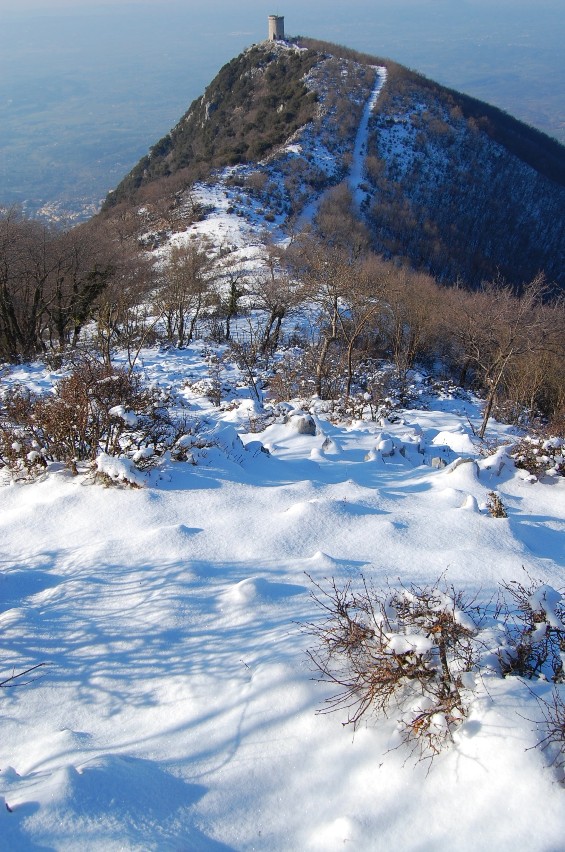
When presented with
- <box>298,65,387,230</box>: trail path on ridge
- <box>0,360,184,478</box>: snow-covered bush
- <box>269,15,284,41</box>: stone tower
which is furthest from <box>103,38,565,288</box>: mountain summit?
<box>0,360,184,478</box>: snow-covered bush

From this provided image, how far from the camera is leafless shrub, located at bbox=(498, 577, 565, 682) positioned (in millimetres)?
3494

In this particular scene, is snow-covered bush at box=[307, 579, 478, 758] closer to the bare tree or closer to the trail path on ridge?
the bare tree

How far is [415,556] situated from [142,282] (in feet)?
65.3

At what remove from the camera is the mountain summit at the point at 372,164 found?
148 ft

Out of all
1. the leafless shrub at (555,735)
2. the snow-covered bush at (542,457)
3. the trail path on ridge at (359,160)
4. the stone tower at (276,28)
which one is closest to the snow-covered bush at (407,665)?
the leafless shrub at (555,735)

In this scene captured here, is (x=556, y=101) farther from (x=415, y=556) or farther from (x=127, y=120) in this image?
(x=415, y=556)

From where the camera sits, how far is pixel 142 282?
22312 millimetres

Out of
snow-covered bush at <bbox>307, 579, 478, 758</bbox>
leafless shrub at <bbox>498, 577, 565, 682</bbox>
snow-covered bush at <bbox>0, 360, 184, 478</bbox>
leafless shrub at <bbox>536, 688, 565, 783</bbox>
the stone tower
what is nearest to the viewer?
leafless shrub at <bbox>536, 688, 565, 783</bbox>

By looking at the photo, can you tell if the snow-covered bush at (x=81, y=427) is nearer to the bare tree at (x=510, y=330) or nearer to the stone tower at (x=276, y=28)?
the bare tree at (x=510, y=330)

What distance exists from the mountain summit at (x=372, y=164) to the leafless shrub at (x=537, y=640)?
38230mm

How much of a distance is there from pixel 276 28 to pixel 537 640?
82958mm

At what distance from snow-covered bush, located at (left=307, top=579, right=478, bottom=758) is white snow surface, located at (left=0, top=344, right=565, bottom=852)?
9cm

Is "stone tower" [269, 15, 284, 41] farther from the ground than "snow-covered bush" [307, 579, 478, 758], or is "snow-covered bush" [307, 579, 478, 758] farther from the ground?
"stone tower" [269, 15, 284, 41]

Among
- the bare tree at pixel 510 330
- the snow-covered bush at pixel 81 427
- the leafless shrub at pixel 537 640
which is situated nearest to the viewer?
the leafless shrub at pixel 537 640
